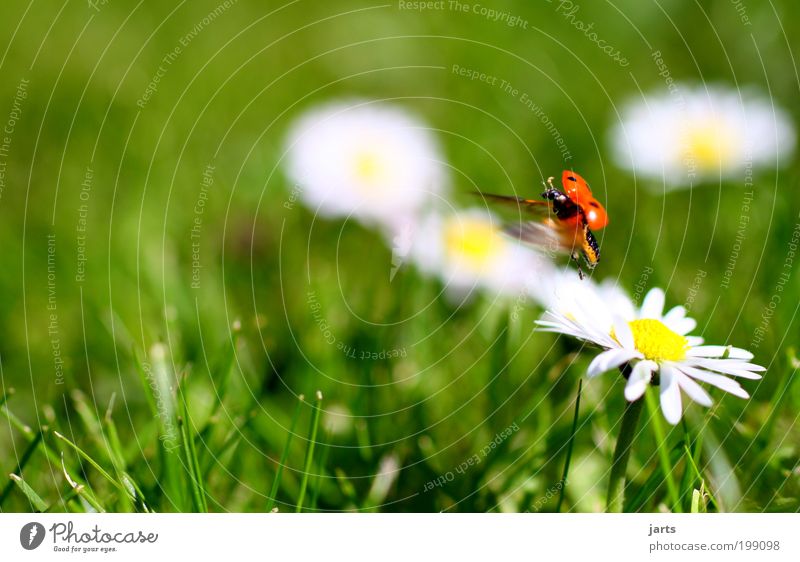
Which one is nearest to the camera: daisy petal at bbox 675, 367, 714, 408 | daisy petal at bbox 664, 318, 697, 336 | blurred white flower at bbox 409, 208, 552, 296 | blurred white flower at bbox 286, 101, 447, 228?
daisy petal at bbox 675, 367, 714, 408

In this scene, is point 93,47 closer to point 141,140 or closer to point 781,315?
point 141,140

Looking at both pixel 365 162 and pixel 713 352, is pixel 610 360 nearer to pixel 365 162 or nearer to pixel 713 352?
pixel 713 352

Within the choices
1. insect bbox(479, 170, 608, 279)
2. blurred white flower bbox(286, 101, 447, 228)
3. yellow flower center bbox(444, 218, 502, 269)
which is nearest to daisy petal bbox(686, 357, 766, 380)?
insect bbox(479, 170, 608, 279)

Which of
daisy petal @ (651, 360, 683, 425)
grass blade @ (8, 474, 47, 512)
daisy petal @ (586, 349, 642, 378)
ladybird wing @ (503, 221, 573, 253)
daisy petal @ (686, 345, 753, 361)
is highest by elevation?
ladybird wing @ (503, 221, 573, 253)

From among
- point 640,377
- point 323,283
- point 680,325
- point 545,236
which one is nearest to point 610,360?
point 640,377

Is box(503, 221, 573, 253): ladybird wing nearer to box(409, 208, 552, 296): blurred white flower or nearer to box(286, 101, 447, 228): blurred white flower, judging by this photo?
box(409, 208, 552, 296): blurred white flower

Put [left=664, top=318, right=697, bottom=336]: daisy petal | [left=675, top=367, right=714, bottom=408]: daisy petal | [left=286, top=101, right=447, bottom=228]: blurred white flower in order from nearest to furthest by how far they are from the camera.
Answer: [left=675, top=367, right=714, bottom=408]: daisy petal → [left=664, top=318, right=697, bottom=336]: daisy petal → [left=286, top=101, right=447, bottom=228]: blurred white flower
